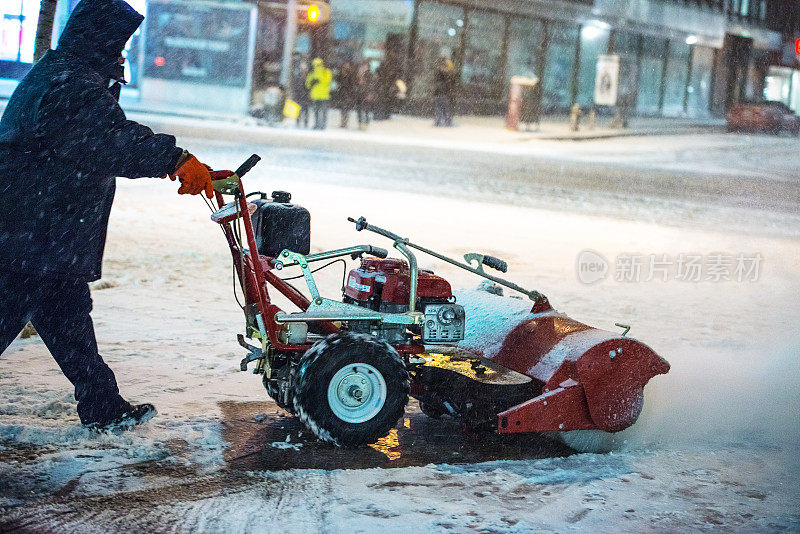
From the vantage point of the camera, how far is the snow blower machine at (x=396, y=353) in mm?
4340

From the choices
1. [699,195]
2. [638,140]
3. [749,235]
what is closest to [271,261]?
[749,235]

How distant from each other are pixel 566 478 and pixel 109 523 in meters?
1.82

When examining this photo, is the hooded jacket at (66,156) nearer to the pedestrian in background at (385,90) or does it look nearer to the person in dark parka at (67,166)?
the person in dark parka at (67,166)

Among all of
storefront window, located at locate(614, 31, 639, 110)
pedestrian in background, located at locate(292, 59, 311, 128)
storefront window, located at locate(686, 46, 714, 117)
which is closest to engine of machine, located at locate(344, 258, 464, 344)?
pedestrian in background, located at locate(292, 59, 311, 128)

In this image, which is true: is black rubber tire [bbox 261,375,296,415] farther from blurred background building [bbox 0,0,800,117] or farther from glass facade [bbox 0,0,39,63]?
blurred background building [bbox 0,0,800,117]

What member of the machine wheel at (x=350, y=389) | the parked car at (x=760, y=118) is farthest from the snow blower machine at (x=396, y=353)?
the parked car at (x=760, y=118)

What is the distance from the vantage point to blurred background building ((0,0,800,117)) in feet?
92.5

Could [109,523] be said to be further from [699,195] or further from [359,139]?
[359,139]

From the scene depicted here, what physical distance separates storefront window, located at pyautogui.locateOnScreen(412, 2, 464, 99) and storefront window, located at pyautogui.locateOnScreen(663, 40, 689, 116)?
44.7 ft

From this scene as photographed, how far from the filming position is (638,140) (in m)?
29.3

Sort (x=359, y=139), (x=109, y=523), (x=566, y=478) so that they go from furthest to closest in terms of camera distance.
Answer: (x=359, y=139) → (x=566, y=478) → (x=109, y=523)

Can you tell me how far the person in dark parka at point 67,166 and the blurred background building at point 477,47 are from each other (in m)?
8.99

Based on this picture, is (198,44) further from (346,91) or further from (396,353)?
(396,353)

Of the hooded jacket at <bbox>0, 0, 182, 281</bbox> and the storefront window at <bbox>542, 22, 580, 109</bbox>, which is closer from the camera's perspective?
the hooded jacket at <bbox>0, 0, 182, 281</bbox>
